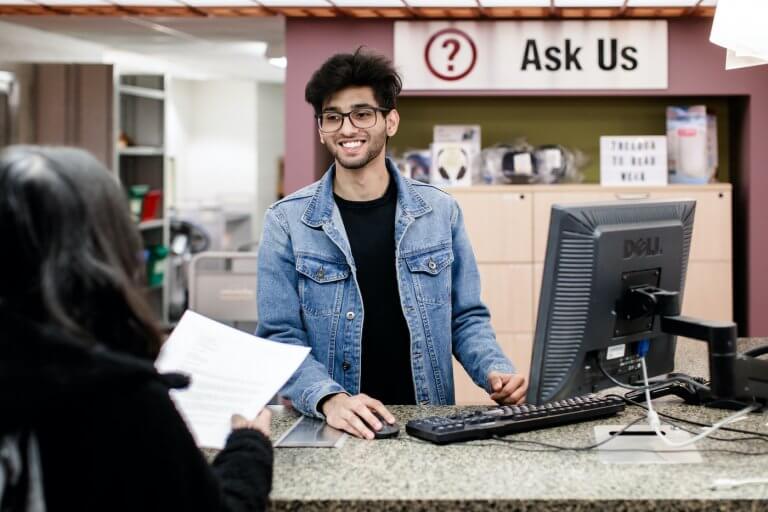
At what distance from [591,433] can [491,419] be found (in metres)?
0.21

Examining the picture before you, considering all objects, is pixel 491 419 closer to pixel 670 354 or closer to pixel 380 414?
pixel 380 414

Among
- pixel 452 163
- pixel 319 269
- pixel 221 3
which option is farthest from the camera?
pixel 452 163

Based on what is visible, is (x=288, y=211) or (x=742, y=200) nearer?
(x=288, y=211)

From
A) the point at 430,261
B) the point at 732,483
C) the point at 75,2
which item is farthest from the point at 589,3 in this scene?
the point at 732,483

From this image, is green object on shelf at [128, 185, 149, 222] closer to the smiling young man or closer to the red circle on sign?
the red circle on sign

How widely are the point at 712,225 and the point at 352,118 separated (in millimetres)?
2876

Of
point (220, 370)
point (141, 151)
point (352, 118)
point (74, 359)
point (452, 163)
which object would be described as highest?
point (141, 151)

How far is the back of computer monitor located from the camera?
1697mm

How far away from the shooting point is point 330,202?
239 centimetres

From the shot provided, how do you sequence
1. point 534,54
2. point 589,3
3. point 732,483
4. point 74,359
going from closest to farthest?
point 74,359
point 732,483
point 589,3
point 534,54

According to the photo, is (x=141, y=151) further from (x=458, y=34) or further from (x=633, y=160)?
(x=633, y=160)

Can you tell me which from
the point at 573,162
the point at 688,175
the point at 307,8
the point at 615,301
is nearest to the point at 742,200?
the point at 688,175

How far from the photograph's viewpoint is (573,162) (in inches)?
193

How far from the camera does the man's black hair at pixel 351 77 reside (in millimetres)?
2432
